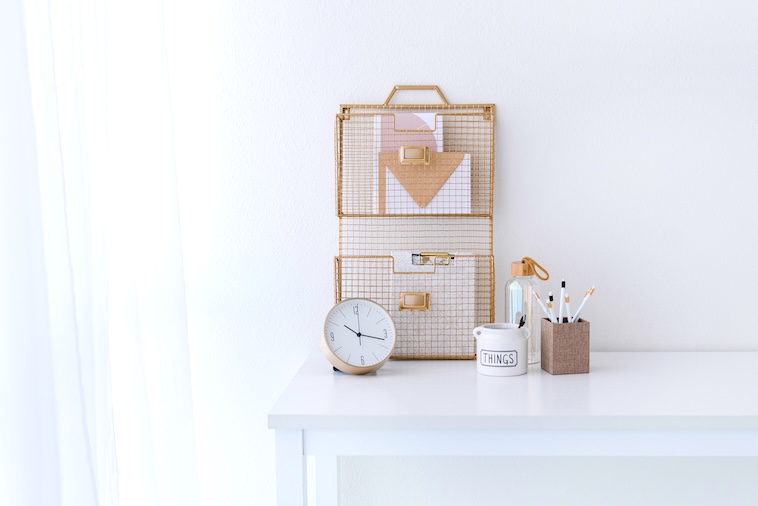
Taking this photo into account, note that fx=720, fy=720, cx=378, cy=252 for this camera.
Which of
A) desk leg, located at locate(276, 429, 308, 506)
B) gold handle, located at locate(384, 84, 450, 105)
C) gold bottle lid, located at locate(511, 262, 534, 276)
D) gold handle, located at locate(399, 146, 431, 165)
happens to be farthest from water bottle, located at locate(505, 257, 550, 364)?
desk leg, located at locate(276, 429, 308, 506)

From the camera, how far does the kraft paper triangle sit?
1545 mm

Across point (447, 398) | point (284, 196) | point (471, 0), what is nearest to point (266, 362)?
point (284, 196)

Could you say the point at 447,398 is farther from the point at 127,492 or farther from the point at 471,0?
the point at 471,0

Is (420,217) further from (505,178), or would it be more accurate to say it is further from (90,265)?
(90,265)

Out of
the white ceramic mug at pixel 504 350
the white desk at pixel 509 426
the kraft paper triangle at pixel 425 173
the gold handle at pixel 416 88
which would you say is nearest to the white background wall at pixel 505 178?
the gold handle at pixel 416 88

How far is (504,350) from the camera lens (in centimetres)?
134

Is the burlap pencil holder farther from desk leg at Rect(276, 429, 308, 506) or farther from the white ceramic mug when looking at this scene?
desk leg at Rect(276, 429, 308, 506)

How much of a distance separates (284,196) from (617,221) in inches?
29.0

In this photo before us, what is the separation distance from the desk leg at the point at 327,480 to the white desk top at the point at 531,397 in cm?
21

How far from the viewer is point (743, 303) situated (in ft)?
5.22

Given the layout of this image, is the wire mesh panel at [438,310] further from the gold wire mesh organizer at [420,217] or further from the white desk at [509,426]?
the white desk at [509,426]

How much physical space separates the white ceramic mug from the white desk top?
0.07 ft

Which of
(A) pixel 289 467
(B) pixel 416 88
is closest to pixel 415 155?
(B) pixel 416 88

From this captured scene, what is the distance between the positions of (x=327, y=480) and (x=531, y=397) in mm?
537
